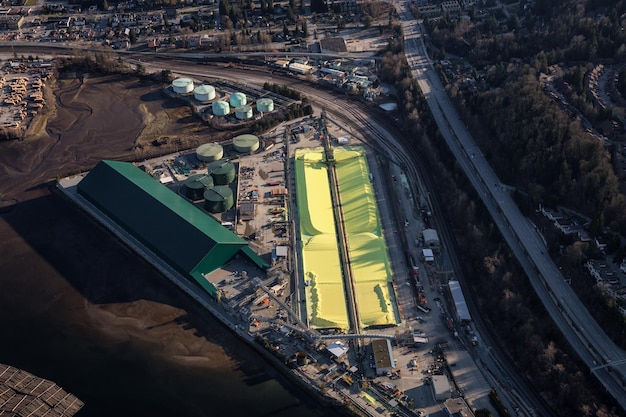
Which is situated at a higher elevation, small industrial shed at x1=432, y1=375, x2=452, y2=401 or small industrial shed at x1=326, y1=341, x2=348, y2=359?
small industrial shed at x1=326, y1=341, x2=348, y2=359

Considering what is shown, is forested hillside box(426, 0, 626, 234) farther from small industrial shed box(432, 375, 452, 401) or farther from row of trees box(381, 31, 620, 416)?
small industrial shed box(432, 375, 452, 401)

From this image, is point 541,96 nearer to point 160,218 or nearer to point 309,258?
point 309,258

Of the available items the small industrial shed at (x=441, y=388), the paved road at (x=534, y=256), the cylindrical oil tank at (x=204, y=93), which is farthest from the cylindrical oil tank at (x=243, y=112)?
the small industrial shed at (x=441, y=388)

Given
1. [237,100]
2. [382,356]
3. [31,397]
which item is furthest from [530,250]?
[31,397]

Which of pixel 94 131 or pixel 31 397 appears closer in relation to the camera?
pixel 31 397

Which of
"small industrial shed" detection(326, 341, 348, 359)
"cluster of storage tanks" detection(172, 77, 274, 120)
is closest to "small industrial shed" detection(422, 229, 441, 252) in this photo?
"small industrial shed" detection(326, 341, 348, 359)

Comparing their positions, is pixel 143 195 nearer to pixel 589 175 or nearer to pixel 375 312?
pixel 375 312

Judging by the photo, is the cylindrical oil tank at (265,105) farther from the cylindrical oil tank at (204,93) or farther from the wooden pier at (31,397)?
the wooden pier at (31,397)
